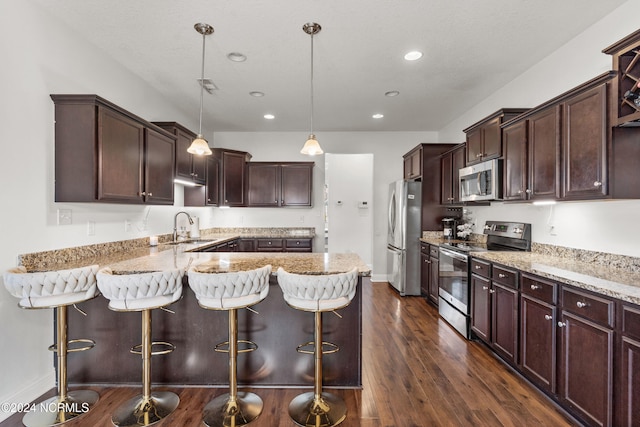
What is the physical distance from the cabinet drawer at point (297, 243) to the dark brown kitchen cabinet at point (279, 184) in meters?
0.68

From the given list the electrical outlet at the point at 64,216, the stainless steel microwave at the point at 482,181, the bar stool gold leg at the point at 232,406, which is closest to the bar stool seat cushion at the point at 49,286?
the electrical outlet at the point at 64,216

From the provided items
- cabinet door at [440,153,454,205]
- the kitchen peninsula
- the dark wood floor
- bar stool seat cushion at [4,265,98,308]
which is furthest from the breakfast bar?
cabinet door at [440,153,454,205]

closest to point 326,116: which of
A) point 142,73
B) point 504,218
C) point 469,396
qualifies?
point 142,73

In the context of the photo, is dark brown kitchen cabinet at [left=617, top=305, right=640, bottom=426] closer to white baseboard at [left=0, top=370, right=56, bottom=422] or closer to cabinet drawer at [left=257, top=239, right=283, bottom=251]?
white baseboard at [left=0, top=370, right=56, bottom=422]

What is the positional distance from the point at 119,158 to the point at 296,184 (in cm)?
313

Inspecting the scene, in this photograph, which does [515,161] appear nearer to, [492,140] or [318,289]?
[492,140]

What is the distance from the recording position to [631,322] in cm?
150

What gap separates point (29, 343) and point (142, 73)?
2.70 m

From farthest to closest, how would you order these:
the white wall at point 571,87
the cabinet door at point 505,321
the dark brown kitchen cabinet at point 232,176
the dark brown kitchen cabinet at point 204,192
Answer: the dark brown kitchen cabinet at point 232,176 → the dark brown kitchen cabinet at point 204,192 → the cabinet door at point 505,321 → the white wall at point 571,87

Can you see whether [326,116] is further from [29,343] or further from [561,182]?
[29,343]

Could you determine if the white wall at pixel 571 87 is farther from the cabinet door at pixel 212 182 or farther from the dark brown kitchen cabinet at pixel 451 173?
the cabinet door at pixel 212 182

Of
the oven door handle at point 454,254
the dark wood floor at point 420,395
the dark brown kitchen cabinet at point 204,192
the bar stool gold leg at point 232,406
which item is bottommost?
the dark wood floor at point 420,395

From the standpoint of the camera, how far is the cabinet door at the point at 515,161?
2.67 metres

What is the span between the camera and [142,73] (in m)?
3.27
